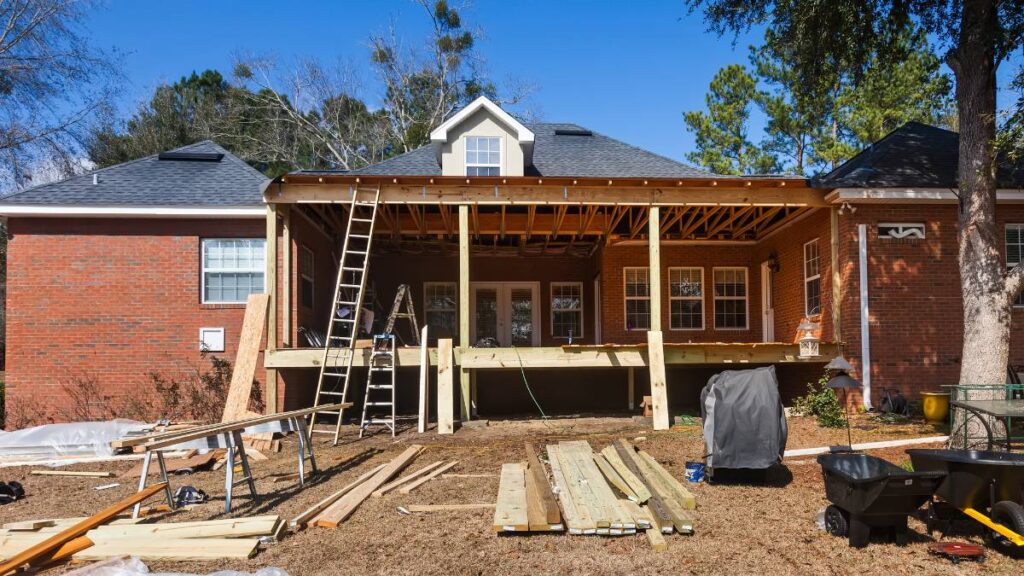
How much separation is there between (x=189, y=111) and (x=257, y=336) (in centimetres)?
2518

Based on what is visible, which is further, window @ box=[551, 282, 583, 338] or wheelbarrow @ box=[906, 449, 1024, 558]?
window @ box=[551, 282, 583, 338]

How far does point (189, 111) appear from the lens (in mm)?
32594

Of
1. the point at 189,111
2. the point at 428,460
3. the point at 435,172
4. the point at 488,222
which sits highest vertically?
the point at 189,111

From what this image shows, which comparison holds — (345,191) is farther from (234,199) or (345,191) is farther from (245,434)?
(245,434)

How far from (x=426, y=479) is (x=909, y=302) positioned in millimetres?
9383

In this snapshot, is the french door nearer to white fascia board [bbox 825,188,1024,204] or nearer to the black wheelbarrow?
white fascia board [bbox 825,188,1024,204]

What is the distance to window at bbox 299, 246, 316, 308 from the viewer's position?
46.4 feet

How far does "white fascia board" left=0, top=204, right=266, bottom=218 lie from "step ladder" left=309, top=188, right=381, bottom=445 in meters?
2.10

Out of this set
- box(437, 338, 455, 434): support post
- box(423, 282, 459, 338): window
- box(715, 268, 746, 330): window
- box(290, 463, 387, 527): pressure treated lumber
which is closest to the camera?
box(290, 463, 387, 527): pressure treated lumber

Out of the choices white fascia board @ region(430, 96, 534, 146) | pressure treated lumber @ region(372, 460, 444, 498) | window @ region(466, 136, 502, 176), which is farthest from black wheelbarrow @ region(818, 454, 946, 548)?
window @ region(466, 136, 502, 176)

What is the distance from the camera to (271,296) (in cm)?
1229

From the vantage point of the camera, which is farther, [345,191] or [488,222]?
[488,222]

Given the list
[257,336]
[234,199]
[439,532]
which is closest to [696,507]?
[439,532]

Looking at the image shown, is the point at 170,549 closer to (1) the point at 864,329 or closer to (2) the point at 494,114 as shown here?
(2) the point at 494,114
